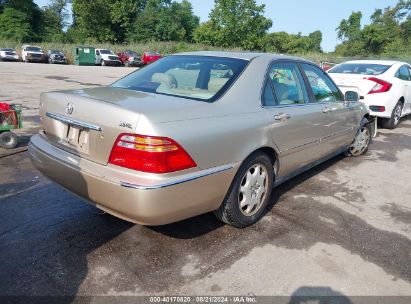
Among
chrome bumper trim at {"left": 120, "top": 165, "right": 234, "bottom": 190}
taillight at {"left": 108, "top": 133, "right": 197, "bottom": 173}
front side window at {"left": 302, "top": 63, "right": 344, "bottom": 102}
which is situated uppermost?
front side window at {"left": 302, "top": 63, "right": 344, "bottom": 102}

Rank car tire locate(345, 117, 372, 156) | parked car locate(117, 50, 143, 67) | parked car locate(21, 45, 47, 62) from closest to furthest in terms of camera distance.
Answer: car tire locate(345, 117, 372, 156) < parked car locate(21, 45, 47, 62) < parked car locate(117, 50, 143, 67)

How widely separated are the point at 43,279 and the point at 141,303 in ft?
2.48

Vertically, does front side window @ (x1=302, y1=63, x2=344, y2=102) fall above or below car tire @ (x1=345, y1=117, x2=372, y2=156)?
above

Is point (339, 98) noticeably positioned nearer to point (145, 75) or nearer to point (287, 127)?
point (287, 127)

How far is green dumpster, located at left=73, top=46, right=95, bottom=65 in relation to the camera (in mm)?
37469

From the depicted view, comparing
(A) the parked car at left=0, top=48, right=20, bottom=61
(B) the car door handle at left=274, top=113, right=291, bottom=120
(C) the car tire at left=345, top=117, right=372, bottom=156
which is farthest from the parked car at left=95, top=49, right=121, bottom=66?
(B) the car door handle at left=274, top=113, right=291, bottom=120

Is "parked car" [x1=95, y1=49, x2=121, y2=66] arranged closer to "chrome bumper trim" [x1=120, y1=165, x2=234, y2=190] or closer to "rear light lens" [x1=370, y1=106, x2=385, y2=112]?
"rear light lens" [x1=370, y1=106, x2=385, y2=112]

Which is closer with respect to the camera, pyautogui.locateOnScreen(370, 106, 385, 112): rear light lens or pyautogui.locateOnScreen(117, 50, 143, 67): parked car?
pyautogui.locateOnScreen(370, 106, 385, 112): rear light lens

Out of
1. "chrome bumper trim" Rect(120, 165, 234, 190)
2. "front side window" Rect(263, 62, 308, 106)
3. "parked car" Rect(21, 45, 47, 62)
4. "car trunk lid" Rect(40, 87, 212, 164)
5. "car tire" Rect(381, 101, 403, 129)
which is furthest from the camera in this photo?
"parked car" Rect(21, 45, 47, 62)

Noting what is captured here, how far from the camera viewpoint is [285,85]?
12.5 ft

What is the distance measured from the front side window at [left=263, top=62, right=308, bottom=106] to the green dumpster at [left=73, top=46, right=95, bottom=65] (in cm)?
3716

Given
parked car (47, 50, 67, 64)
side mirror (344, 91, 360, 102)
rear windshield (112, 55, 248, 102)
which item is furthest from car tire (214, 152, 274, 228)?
A: parked car (47, 50, 67, 64)

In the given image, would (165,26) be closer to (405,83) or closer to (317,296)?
(405,83)

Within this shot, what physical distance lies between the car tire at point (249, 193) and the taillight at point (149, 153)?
29.3 inches
